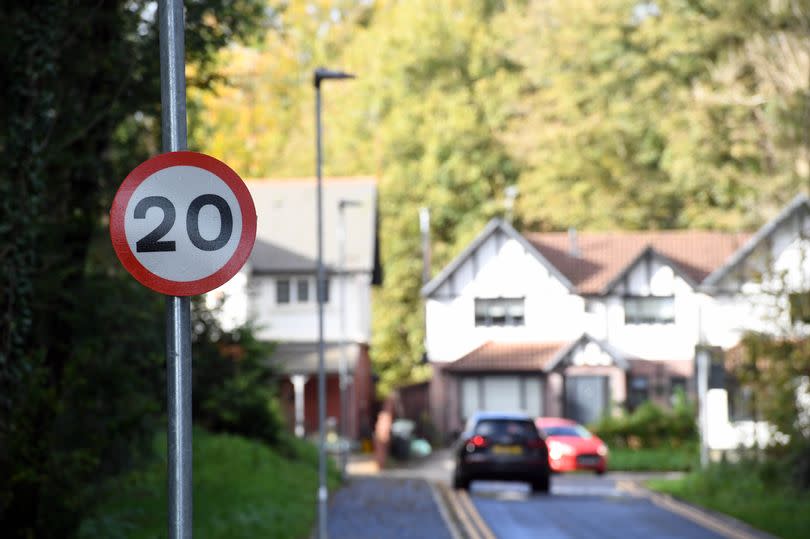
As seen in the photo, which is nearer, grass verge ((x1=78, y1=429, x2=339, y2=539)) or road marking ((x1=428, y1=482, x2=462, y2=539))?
grass verge ((x1=78, y1=429, x2=339, y2=539))

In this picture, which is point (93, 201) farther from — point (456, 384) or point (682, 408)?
point (456, 384)

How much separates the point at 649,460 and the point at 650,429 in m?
3.25

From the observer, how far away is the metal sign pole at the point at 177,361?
265 inches

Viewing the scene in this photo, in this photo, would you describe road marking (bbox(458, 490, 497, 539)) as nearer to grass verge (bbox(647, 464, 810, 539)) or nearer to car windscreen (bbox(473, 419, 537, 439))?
car windscreen (bbox(473, 419, 537, 439))

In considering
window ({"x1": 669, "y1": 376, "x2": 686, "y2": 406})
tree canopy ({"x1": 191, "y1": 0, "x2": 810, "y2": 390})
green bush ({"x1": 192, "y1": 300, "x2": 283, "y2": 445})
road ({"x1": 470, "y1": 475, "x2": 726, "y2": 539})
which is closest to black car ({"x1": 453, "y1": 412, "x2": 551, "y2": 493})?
road ({"x1": 470, "y1": 475, "x2": 726, "y2": 539})

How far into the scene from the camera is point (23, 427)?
40.1ft

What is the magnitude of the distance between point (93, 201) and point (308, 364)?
127 feet

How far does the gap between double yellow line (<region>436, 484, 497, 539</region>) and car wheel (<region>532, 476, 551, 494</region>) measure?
4.56ft

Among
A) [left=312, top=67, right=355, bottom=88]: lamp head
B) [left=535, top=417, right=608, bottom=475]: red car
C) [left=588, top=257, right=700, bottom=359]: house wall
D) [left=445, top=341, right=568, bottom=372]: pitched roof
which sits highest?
[left=312, top=67, right=355, bottom=88]: lamp head

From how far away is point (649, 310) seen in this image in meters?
58.1

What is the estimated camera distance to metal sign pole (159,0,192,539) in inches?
265

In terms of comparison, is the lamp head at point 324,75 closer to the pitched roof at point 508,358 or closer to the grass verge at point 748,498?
the grass verge at point 748,498

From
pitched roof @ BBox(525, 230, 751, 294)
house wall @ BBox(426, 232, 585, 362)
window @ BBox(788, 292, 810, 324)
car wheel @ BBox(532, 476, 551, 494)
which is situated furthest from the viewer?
house wall @ BBox(426, 232, 585, 362)

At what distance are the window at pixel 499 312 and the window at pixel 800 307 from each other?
3174cm
